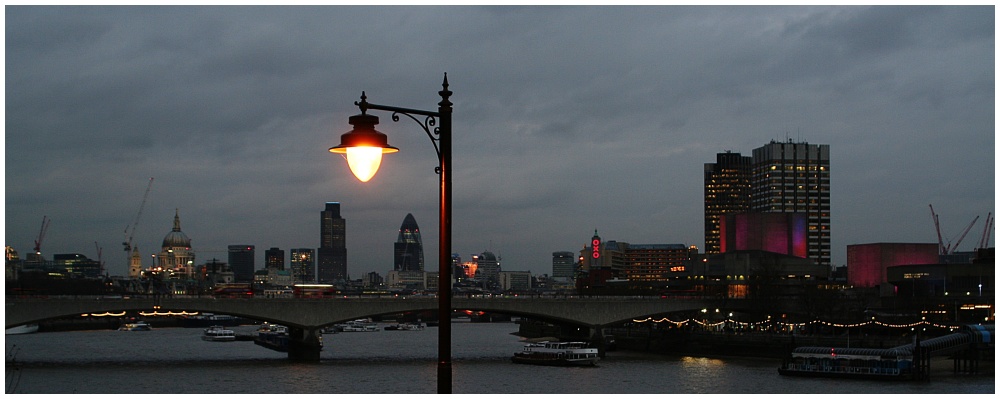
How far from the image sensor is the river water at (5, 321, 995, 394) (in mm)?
72125

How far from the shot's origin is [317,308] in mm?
100562

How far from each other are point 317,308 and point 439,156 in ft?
294

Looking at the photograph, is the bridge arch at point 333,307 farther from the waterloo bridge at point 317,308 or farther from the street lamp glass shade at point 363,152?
the street lamp glass shade at point 363,152

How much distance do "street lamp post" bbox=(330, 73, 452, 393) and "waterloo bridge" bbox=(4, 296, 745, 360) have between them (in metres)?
83.2

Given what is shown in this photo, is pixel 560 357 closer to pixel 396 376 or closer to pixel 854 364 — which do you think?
pixel 396 376

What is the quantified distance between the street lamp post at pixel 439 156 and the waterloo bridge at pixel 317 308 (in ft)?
273

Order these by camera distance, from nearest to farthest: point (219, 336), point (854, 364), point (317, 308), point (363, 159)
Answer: point (363, 159) < point (854, 364) < point (317, 308) < point (219, 336)

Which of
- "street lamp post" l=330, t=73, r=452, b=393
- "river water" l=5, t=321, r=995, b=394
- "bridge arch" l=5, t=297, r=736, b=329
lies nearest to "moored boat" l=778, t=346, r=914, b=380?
"river water" l=5, t=321, r=995, b=394

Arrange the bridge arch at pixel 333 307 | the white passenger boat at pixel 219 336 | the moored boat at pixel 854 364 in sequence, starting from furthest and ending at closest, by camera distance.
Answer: the white passenger boat at pixel 219 336
the bridge arch at pixel 333 307
the moored boat at pixel 854 364

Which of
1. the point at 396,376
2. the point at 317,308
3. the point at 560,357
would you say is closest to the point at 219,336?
the point at 317,308

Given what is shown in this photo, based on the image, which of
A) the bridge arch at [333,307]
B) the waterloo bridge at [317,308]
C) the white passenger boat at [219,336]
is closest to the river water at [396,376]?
the waterloo bridge at [317,308]

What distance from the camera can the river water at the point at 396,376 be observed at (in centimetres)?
7212

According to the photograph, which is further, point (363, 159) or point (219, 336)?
point (219, 336)
